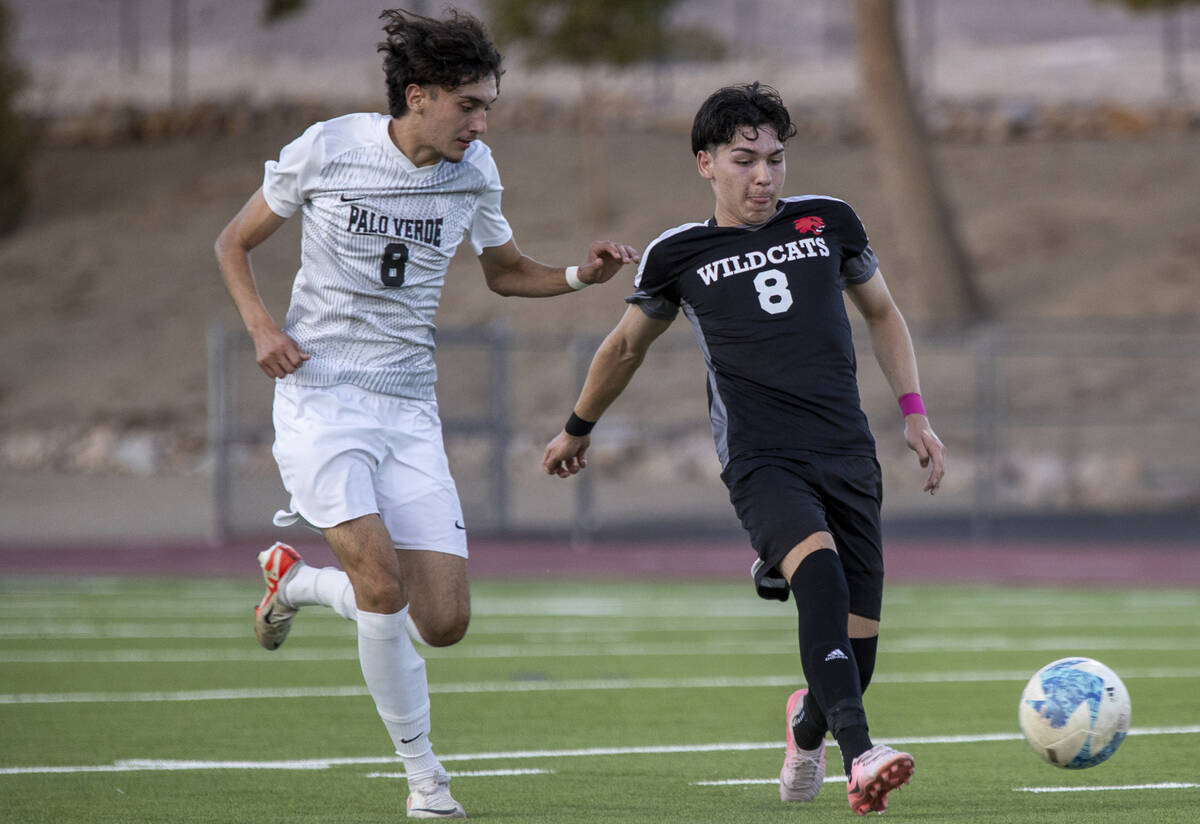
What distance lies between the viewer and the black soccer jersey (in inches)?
229

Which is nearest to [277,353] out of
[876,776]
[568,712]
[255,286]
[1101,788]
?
[255,286]

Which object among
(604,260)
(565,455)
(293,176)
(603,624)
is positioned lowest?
(603,624)

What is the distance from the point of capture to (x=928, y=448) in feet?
19.3

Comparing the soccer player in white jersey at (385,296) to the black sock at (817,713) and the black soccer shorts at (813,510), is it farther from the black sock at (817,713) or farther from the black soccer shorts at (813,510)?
the black sock at (817,713)

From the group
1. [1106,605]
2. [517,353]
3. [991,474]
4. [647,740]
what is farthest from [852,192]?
[647,740]

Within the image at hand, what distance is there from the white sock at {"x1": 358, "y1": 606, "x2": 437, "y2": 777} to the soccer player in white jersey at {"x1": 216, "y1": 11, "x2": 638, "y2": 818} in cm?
4

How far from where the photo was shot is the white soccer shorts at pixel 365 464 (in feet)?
19.4

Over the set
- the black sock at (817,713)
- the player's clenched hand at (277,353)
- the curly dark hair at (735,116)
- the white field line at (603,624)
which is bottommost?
the white field line at (603,624)

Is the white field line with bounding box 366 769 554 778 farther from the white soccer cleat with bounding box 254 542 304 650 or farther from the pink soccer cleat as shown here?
the pink soccer cleat

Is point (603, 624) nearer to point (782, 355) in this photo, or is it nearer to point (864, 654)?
point (864, 654)

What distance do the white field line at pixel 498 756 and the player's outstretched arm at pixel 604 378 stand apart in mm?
1304

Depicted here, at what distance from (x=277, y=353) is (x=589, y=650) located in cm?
593

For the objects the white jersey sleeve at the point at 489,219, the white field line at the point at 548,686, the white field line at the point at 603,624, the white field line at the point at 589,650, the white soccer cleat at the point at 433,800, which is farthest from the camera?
the white field line at the point at 603,624

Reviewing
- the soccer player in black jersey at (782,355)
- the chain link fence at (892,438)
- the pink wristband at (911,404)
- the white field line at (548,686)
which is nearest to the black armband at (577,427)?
the soccer player in black jersey at (782,355)
